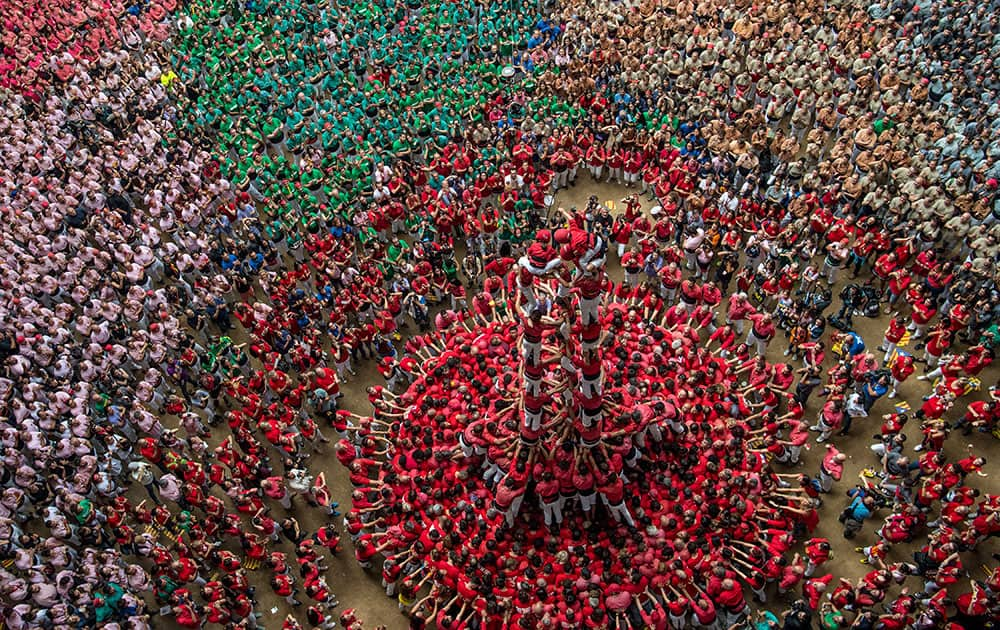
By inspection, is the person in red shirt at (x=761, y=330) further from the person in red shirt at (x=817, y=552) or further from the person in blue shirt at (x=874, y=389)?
the person in red shirt at (x=817, y=552)

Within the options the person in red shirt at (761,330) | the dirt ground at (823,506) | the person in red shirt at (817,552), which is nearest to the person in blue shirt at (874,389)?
the dirt ground at (823,506)

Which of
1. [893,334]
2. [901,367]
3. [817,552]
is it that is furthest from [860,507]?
[893,334]

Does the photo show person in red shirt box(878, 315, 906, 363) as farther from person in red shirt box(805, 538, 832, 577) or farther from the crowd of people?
person in red shirt box(805, 538, 832, 577)

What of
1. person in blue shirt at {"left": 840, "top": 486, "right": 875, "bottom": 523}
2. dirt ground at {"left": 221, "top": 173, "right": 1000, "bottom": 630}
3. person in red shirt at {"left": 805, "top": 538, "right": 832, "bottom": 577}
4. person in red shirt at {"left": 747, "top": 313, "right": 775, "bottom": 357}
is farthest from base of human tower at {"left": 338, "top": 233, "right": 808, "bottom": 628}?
person in red shirt at {"left": 747, "top": 313, "right": 775, "bottom": 357}

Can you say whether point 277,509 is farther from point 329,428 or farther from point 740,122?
point 740,122

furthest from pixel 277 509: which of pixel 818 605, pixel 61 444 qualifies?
pixel 818 605
